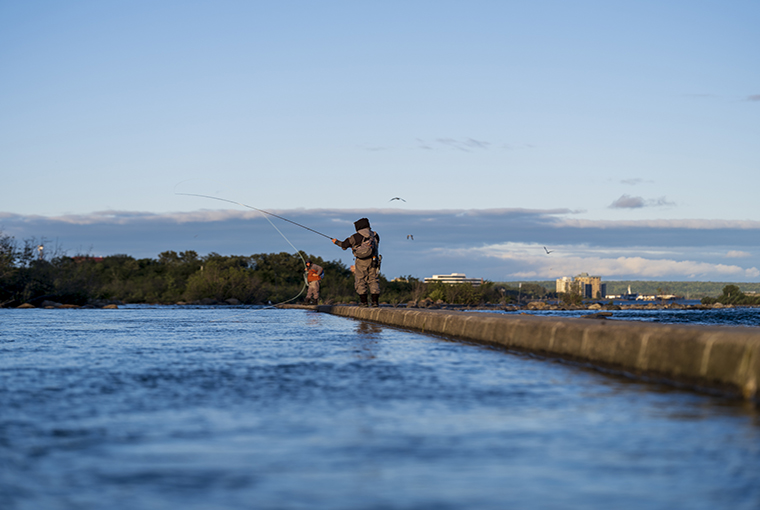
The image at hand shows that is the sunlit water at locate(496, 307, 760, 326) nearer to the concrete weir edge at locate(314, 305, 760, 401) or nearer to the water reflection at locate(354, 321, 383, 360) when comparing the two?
the water reflection at locate(354, 321, 383, 360)

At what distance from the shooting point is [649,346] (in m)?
6.37

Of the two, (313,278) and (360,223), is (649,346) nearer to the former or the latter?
(360,223)

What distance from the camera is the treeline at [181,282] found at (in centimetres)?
3672

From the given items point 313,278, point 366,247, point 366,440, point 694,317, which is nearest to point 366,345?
point 366,440

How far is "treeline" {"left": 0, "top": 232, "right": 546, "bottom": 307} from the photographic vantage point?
36.7 metres

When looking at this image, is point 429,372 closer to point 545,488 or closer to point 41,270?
point 545,488

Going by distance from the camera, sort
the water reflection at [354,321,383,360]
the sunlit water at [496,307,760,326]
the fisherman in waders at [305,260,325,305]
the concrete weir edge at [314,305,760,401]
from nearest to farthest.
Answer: the concrete weir edge at [314,305,760,401] → the water reflection at [354,321,383,360] → the fisherman in waders at [305,260,325,305] → the sunlit water at [496,307,760,326]

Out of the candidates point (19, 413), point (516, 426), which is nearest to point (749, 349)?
point (516, 426)

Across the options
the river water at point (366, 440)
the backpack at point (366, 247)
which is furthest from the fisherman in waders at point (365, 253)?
the river water at point (366, 440)

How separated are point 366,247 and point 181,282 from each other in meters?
51.5

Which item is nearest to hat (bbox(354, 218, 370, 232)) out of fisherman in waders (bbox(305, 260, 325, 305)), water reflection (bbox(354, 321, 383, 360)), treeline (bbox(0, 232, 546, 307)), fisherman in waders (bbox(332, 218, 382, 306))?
fisherman in waders (bbox(332, 218, 382, 306))

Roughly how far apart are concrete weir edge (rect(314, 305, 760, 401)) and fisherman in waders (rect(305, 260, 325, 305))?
17510 mm

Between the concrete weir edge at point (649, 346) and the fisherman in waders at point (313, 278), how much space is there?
17510mm

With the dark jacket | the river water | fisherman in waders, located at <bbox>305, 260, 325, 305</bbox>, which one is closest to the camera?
the river water
